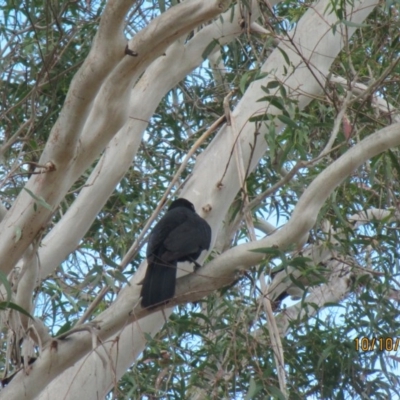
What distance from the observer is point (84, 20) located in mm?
4836

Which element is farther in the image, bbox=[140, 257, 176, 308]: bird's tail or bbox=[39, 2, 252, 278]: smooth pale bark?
bbox=[39, 2, 252, 278]: smooth pale bark

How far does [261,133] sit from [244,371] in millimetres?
1168

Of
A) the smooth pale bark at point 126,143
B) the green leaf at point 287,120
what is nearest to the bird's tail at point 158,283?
the smooth pale bark at point 126,143

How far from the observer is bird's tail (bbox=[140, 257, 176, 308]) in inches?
128

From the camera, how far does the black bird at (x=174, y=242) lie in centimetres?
353

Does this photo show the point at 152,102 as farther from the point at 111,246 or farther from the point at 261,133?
the point at 111,246

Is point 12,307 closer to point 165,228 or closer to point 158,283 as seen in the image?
point 158,283

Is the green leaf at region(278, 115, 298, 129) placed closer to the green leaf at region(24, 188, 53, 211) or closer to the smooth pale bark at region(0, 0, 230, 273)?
the smooth pale bark at region(0, 0, 230, 273)

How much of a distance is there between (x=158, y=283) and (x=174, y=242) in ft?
1.95

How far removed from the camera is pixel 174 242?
3.96 m

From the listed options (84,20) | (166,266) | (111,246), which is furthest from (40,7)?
(166,266)
